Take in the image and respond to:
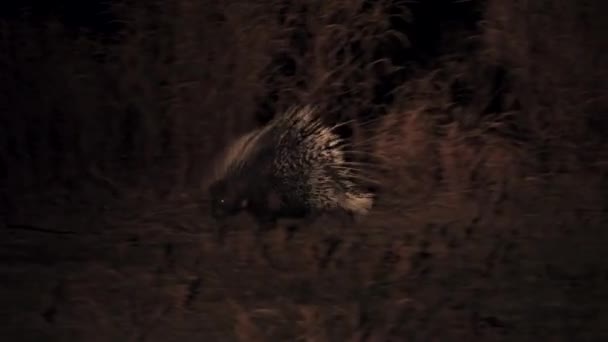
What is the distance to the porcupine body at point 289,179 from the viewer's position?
793 centimetres

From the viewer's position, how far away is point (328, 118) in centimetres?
859

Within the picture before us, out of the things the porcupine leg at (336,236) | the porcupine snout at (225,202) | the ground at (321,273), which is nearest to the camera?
the ground at (321,273)

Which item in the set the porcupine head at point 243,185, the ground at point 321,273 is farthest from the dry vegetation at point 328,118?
the porcupine head at point 243,185

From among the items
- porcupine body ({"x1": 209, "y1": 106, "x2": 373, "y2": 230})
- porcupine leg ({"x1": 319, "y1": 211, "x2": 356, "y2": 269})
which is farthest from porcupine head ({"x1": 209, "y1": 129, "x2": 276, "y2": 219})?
porcupine leg ({"x1": 319, "y1": 211, "x2": 356, "y2": 269})

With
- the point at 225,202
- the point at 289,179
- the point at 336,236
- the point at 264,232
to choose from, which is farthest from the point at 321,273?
the point at 225,202

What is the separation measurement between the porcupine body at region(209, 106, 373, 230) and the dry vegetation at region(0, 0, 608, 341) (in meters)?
0.25

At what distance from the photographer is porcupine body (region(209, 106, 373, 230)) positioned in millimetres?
7926

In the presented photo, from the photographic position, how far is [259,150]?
8.02 m

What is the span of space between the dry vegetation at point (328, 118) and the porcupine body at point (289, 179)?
0.25 meters

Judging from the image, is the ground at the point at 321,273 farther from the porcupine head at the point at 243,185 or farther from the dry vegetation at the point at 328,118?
the porcupine head at the point at 243,185

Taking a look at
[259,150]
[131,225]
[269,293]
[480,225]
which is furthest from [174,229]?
[480,225]

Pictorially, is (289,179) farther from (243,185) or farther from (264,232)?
(264,232)

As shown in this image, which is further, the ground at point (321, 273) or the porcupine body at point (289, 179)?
the porcupine body at point (289, 179)

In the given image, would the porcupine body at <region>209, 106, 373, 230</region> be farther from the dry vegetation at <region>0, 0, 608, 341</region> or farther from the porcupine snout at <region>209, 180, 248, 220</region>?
the dry vegetation at <region>0, 0, 608, 341</region>
